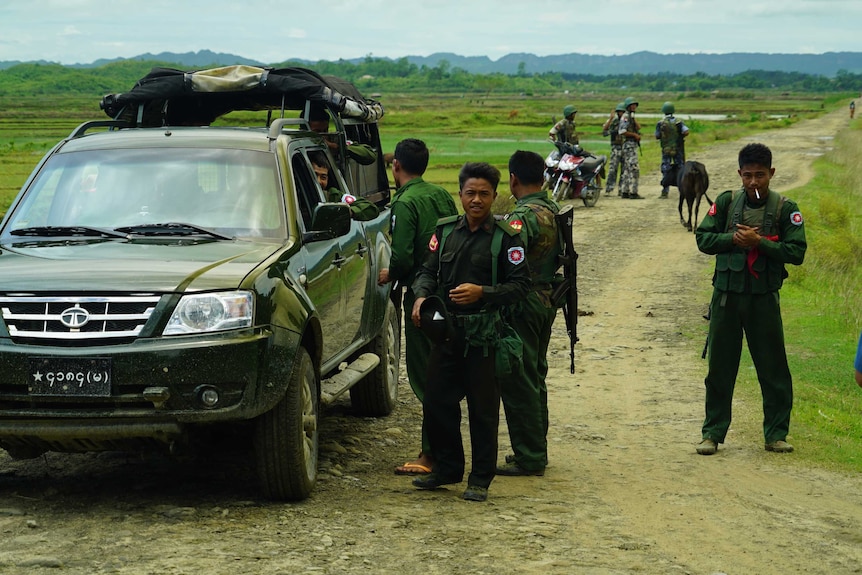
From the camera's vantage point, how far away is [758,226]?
24.8ft

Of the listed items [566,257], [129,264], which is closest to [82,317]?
[129,264]

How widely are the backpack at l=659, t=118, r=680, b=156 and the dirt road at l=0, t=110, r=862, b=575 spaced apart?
13.5 m

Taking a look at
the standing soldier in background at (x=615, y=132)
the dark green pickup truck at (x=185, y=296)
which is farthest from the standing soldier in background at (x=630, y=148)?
the dark green pickup truck at (x=185, y=296)

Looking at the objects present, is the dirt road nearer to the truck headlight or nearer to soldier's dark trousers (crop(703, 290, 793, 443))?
soldier's dark trousers (crop(703, 290, 793, 443))

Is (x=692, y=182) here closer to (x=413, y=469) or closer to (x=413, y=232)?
(x=413, y=232)

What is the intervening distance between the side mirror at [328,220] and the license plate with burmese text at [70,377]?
64.6 inches

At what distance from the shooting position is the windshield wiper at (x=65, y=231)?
6301 mm

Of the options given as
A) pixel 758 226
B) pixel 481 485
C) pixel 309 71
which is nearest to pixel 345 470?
pixel 481 485

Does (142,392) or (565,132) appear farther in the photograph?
(565,132)

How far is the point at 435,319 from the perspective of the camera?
20.3 ft

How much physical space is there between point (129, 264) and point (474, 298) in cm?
175

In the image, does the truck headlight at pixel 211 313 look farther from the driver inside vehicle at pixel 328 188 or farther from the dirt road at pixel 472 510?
the driver inside vehicle at pixel 328 188

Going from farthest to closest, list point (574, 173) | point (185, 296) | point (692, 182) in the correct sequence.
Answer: point (574, 173), point (692, 182), point (185, 296)

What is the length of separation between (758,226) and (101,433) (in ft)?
14.3
